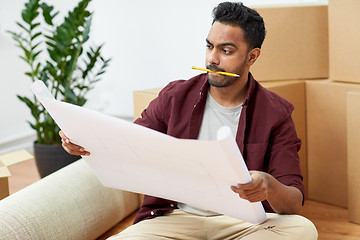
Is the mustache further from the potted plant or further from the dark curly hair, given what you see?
the potted plant

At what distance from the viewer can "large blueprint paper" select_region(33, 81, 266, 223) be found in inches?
48.8

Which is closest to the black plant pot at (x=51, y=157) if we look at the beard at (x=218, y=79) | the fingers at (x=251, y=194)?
the beard at (x=218, y=79)

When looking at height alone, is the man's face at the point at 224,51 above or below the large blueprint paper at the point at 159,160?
above

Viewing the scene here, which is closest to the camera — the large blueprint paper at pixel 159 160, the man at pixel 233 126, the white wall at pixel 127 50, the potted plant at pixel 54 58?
the large blueprint paper at pixel 159 160

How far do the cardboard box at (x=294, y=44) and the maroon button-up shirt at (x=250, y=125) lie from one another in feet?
2.29

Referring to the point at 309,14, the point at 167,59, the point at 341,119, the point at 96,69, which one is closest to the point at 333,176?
the point at 341,119

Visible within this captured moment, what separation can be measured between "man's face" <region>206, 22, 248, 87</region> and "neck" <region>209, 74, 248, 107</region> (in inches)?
2.6

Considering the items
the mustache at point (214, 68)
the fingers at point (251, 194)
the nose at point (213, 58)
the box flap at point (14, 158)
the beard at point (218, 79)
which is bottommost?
the box flap at point (14, 158)

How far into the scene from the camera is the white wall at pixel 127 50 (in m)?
3.40

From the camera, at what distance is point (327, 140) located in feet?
7.81

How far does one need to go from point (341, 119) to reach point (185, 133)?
0.87 m

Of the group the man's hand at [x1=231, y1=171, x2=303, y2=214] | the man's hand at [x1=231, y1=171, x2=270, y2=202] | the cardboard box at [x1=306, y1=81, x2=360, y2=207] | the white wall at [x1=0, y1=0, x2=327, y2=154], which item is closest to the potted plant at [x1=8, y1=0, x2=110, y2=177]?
the white wall at [x1=0, y1=0, x2=327, y2=154]

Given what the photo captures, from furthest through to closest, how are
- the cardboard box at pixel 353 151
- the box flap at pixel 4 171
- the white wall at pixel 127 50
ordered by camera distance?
the white wall at pixel 127 50
the cardboard box at pixel 353 151
the box flap at pixel 4 171

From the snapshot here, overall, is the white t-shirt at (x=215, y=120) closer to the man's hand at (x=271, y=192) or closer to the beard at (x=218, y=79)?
the beard at (x=218, y=79)
